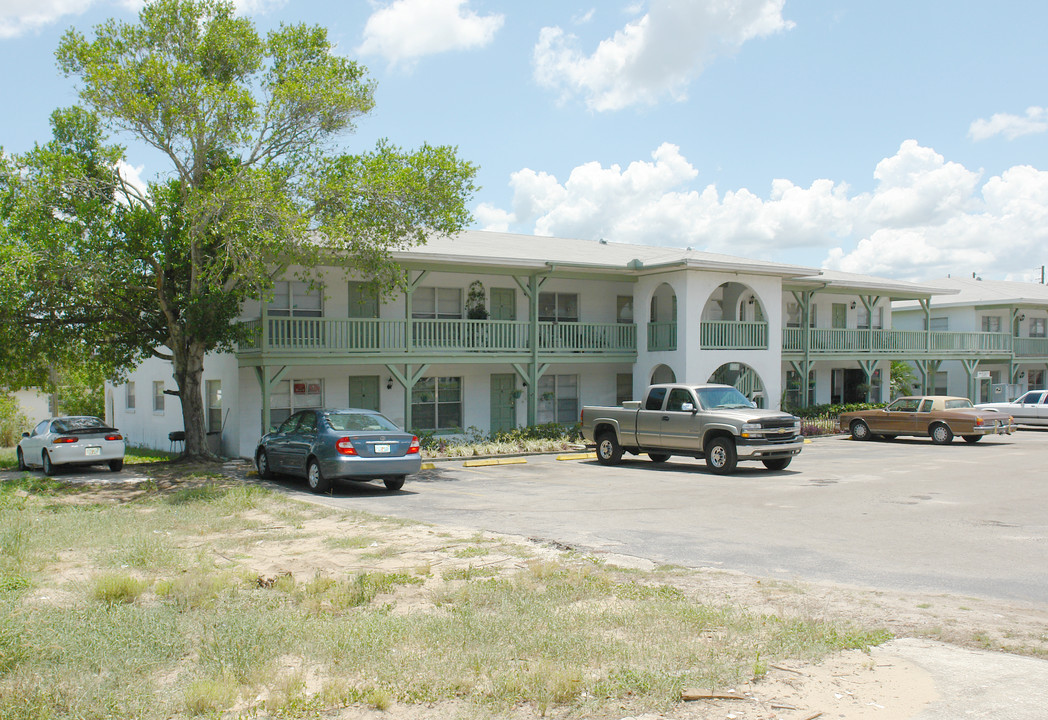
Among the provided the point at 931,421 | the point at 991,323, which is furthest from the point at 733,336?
the point at 991,323

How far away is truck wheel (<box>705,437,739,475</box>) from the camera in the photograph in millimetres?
17953

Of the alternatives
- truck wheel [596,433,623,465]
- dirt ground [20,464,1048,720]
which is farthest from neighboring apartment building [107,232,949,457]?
dirt ground [20,464,1048,720]

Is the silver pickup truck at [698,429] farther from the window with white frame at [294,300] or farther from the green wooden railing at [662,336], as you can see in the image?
the window with white frame at [294,300]

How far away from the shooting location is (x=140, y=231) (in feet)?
60.5

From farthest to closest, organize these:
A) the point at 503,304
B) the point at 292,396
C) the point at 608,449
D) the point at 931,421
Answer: the point at 503,304
the point at 931,421
the point at 292,396
the point at 608,449

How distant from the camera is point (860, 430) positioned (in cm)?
2778

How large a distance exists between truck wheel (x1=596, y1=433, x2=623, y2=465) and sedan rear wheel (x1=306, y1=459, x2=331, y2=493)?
725 cm

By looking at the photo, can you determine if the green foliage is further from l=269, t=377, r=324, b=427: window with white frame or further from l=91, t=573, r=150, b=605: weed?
l=91, t=573, r=150, b=605: weed

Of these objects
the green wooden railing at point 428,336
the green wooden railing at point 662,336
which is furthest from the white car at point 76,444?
the green wooden railing at point 662,336

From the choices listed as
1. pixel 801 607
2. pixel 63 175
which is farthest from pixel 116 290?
pixel 801 607

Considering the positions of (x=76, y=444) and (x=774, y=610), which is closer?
(x=774, y=610)

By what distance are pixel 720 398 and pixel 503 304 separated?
31.4ft

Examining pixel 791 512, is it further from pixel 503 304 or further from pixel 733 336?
pixel 503 304

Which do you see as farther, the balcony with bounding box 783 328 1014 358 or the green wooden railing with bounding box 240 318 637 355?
the balcony with bounding box 783 328 1014 358
